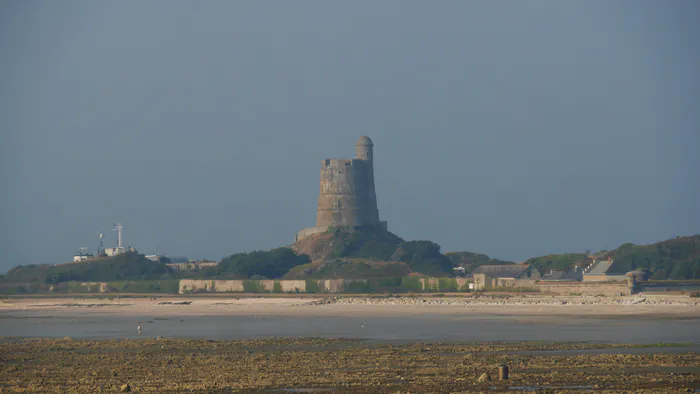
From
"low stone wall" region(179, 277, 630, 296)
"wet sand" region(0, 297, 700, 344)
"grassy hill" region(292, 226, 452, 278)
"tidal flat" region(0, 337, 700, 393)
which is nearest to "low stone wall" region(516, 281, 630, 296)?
"low stone wall" region(179, 277, 630, 296)

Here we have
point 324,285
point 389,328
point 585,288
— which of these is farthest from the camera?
point 324,285

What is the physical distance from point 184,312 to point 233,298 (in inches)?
830

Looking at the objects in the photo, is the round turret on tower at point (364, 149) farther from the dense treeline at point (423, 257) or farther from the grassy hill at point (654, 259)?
the grassy hill at point (654, 259)

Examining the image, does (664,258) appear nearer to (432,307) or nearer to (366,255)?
(366,255)

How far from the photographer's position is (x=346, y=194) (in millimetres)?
110625

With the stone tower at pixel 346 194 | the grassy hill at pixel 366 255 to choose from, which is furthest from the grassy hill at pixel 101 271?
the stone tower at pixel 346 194

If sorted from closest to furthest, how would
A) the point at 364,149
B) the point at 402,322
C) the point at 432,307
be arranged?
the point at 402,322 → the point at 432,307 → the point at 364,149

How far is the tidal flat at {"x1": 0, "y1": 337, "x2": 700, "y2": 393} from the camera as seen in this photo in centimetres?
2141

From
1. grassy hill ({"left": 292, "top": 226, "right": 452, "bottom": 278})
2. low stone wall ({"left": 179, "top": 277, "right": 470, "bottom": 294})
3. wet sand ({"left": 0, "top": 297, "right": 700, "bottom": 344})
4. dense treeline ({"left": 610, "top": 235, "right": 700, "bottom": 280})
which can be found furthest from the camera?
grassy hill ({"left": 292, "top": 226, "right": 452, "bottom": 278})

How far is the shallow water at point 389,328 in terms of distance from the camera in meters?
33.8

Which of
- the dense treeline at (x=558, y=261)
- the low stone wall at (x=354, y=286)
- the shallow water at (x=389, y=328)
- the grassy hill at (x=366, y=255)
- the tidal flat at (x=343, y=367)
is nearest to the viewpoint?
the tidal flat at (x=343, y=367)

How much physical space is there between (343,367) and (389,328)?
15.2 metres

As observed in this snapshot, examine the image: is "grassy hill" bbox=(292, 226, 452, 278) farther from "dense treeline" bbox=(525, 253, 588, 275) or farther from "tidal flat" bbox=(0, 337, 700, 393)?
"tidal flat" bbox=(0, 337, 700, 393)

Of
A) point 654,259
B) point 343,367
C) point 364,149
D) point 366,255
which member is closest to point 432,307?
point 343,367
